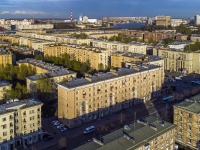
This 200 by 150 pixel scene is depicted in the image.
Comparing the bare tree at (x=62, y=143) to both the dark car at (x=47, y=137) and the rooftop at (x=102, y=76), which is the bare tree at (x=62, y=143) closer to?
the dark car at (x=47, y=137)

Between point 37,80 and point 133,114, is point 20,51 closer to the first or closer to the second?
point 37,80

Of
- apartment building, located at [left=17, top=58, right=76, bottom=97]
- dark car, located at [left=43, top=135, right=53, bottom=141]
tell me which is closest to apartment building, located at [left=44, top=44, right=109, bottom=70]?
apartment building, located at [left=17, top=58, right=76, bottom=97]

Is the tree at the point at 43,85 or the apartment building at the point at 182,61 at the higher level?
the apartment building at the point at 182,61

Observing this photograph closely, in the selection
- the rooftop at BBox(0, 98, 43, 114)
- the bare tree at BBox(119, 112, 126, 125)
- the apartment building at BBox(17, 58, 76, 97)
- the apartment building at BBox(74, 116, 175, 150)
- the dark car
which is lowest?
the dark car

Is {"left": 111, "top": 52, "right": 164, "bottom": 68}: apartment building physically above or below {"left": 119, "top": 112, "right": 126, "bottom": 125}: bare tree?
above

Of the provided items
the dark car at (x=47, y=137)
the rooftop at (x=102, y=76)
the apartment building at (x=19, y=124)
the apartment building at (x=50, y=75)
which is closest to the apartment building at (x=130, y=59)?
the rooftop at (x=102, y=76)

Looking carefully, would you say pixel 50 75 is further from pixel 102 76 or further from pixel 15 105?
pixel 15 105

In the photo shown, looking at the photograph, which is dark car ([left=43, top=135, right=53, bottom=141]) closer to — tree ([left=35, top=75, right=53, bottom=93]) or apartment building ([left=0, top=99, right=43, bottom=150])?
apartment building ([left=0, top=99, right=43, bottom=150])
